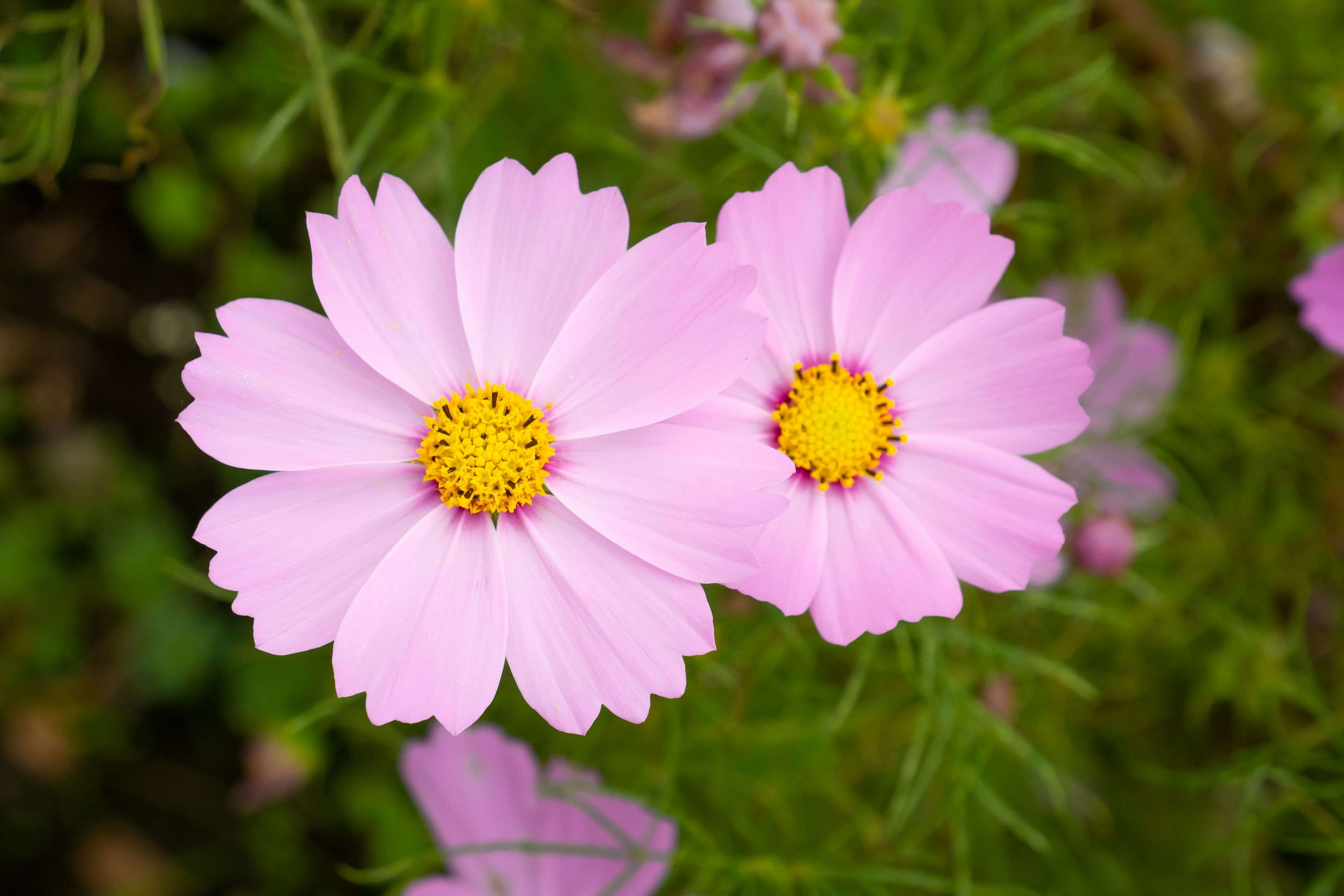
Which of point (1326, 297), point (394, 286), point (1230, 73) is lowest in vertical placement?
point (394, 286)

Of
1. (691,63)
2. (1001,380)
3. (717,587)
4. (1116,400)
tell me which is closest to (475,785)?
(717,587)

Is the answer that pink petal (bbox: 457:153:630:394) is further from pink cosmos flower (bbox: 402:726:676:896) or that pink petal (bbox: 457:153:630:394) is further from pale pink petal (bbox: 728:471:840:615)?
pink cosmos flower (bbox: 402:726:676:896)

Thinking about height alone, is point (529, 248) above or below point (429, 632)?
above

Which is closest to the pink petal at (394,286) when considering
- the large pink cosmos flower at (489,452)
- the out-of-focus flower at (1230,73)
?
the large pink cosmos flower at (489,452)

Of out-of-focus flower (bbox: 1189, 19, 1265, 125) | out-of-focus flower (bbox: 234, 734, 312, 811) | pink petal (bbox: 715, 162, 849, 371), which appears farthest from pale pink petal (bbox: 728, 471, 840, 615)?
out-of-focus flower (bbox: 1189, 19, 1265, 125)

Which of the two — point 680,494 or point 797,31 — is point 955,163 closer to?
point 797,31

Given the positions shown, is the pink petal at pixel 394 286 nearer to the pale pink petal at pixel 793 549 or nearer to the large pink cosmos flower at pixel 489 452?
the large pink cosmos flower at pixel 489 452
